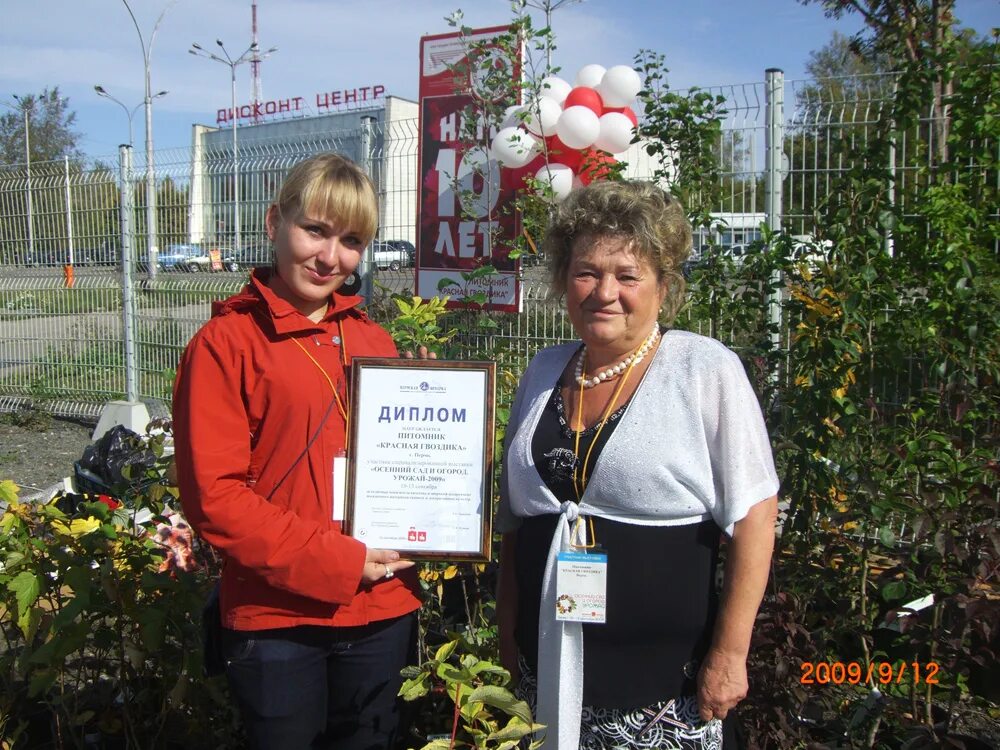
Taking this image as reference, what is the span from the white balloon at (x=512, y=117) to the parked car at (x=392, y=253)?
1.24 metres

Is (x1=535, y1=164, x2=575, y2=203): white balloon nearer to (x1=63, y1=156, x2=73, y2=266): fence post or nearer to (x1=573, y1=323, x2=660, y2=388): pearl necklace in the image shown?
(x1=573, y1=323, x2=660, y2=388): pearl necklace

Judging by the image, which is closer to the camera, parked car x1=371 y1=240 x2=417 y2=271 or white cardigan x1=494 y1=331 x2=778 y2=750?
white cardigan x1=494 y1=331 x2=778 y2=750

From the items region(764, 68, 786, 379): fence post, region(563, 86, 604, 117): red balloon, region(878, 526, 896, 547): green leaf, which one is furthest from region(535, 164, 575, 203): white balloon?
region(878, 526, 896, 547): green leaf

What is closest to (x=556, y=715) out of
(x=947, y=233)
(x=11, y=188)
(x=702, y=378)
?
(x=702, y=378)

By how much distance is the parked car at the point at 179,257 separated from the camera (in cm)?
800

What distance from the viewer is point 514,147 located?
6.11 metres

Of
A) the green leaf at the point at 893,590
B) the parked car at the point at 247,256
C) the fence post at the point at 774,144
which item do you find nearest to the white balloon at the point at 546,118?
the fence post at the point at 774,144

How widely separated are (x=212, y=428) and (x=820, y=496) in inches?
73.2

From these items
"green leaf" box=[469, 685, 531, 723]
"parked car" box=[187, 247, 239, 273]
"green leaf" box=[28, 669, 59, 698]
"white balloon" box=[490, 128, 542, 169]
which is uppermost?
"white balloon" box=[490, 128, 542, 169]

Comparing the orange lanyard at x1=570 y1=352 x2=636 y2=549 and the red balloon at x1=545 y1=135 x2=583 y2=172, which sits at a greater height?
the red balloon at x1=545 y1=135 x2=583 y2=172

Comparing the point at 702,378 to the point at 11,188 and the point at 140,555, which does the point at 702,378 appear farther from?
the point at 11,188

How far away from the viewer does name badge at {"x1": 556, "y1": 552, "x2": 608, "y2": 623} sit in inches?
76.2
